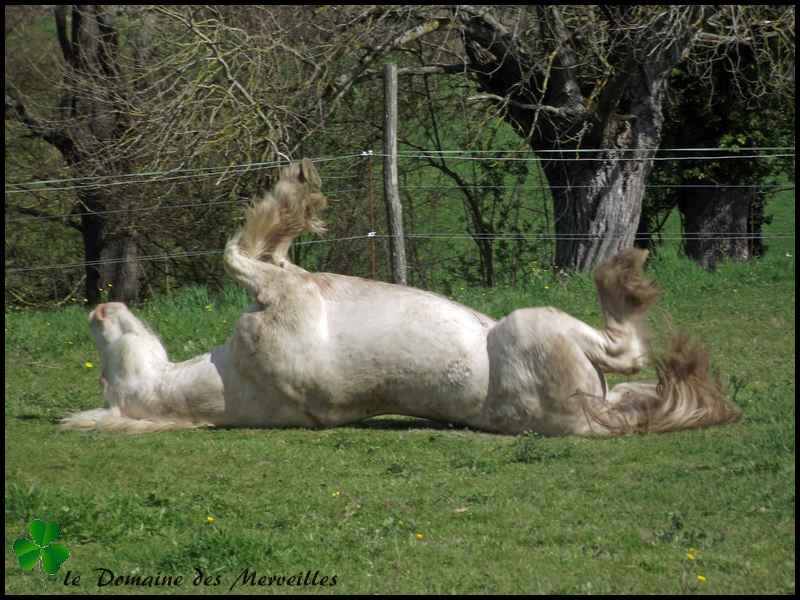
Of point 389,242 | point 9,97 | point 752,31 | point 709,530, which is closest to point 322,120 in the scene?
point 389,242

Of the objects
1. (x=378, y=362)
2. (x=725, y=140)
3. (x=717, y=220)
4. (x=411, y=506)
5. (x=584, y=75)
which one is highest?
(x=584, y=75)

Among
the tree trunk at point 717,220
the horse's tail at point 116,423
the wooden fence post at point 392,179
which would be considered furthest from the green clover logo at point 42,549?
the tree trunk at point 717,220

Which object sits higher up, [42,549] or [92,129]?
[92,129]

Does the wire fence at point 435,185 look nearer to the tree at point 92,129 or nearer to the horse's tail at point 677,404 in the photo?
the tree at point 92,129

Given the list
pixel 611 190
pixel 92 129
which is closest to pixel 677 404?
pixel 611 190

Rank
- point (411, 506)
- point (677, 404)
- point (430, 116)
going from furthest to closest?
point (430, 116) → point (677, 404) → point (411, 506)

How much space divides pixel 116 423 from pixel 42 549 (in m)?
2.42

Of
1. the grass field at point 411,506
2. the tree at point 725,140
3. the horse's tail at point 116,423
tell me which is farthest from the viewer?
the tree at point 725,140

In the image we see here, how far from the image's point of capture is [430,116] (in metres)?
16.5

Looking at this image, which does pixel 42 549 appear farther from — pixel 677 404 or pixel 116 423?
pixel 677 404

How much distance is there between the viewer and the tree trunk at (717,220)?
1578 centimetres

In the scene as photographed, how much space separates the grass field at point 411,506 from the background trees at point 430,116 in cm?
580

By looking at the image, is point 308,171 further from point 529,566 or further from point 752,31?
point 752,31

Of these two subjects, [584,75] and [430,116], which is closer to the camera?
[584,75]
